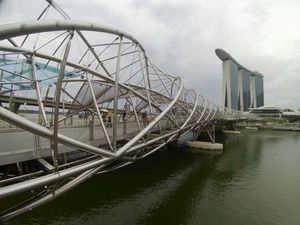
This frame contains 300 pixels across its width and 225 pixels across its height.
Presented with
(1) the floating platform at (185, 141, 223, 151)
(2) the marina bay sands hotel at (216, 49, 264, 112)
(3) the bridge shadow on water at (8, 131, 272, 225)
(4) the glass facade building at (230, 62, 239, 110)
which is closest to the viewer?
(3) the bridge shadow on water at (8, 131, 272, 225)

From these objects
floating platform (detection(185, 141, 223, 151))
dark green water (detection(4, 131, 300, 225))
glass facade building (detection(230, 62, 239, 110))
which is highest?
glass facade building (detection(230, 62, 239, 110))

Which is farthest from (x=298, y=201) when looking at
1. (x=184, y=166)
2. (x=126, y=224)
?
(x=184, y=166)

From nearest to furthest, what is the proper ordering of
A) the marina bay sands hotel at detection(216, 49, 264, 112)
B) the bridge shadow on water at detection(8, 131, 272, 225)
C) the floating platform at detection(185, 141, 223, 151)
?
the bridge shadow on water at detection(8, 131, 272, 225)
the floating platform at detection(185, 141, 223, 151)
the marina bay sands hotel at detection(216, 49, 264, 112)

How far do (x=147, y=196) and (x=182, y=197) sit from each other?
2.70m

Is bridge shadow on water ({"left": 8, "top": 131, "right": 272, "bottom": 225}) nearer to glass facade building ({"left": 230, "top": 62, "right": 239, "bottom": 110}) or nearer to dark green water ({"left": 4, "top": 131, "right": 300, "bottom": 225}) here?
dark green water ({"left": 4, "top": 131, "right": 300, "bottom": 225})

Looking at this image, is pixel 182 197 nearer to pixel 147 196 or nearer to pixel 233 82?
pixel 147 196

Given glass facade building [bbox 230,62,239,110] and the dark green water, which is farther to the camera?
glass facade building [bbox 230,62,239,110]

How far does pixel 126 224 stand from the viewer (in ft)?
49.4

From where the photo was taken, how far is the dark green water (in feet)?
52.2

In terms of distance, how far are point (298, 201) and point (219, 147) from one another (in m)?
26.8

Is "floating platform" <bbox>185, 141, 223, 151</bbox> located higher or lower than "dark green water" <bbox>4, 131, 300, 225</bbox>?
higher

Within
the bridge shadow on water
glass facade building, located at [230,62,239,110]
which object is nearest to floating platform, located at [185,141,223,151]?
the bridge shadow on water

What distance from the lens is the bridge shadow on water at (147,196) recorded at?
1586cm

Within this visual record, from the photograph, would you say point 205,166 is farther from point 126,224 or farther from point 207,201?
point 126,224
